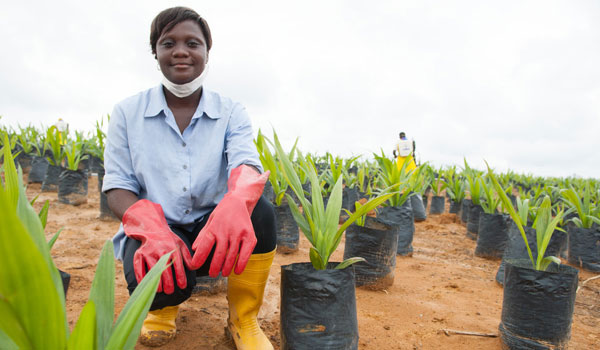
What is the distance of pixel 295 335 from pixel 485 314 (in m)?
1.02

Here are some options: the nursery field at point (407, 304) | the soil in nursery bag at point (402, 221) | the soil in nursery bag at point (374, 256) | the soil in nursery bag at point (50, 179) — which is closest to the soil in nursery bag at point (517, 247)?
the nursery field at point (407, 304)

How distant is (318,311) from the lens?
39.1 inches

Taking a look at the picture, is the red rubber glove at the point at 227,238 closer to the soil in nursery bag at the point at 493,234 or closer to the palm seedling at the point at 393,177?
the palm seedling at the point at 393,177

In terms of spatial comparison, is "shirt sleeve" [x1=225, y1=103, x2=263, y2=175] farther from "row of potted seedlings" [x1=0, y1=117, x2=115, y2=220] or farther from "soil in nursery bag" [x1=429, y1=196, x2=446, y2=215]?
"soil in nursery bag" [x1=429, y1=196, x2=446, y2=215]

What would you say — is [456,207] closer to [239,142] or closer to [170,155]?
[239,142]

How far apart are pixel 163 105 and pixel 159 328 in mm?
722

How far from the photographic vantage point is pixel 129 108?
3.92ft

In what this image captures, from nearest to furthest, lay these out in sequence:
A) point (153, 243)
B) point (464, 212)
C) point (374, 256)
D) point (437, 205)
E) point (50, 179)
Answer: point (153, 243)
point (374, 256)
point (50, 179)
point (464, 212)
point (437, 205)

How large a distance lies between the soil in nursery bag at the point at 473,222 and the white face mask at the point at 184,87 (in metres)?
2.92

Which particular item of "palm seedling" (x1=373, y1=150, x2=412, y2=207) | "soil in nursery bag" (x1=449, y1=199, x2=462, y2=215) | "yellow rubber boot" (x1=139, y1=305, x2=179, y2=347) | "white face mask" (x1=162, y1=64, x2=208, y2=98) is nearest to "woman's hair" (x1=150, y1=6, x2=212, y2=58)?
"white face mask" (x1=162, y1=64, x2=208, y2=98)

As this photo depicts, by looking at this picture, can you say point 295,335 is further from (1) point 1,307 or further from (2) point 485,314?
(2) point 485,314

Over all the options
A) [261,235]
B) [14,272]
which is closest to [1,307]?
[14,272]

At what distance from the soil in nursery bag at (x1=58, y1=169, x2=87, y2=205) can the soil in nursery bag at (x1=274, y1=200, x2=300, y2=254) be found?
2294mm

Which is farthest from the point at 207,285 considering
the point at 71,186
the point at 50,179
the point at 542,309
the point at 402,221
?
the point at 50,179
